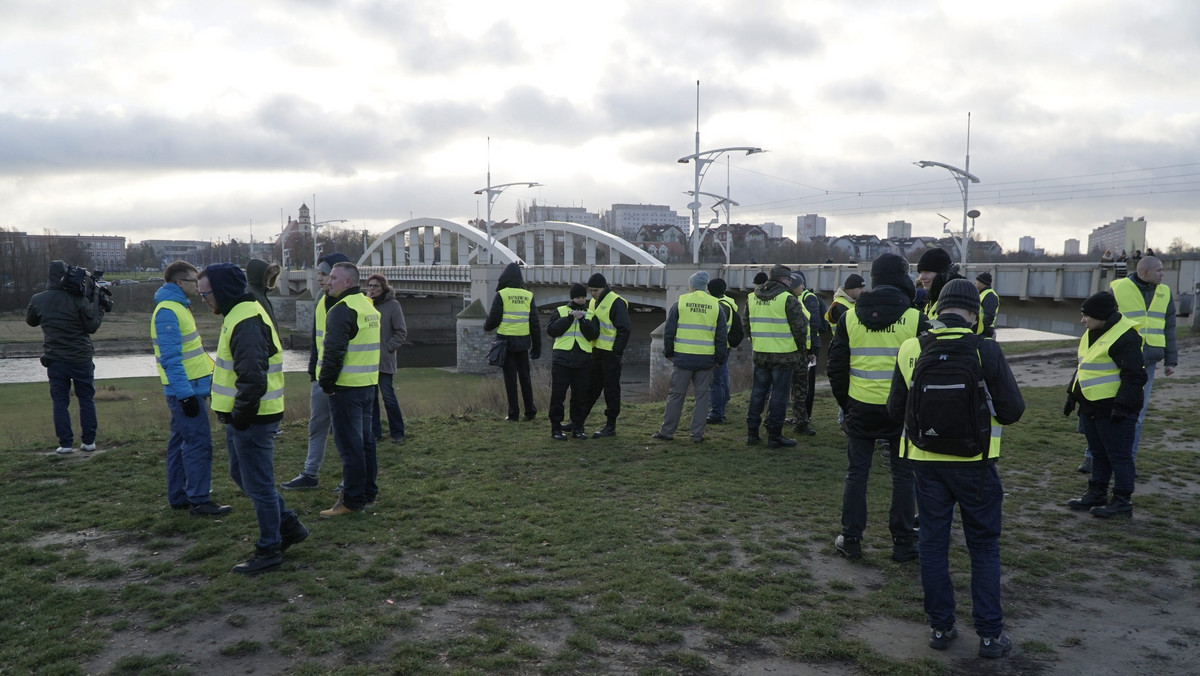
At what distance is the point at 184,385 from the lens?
5.82 metres

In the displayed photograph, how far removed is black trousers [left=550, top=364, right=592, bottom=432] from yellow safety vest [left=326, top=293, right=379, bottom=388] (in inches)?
121

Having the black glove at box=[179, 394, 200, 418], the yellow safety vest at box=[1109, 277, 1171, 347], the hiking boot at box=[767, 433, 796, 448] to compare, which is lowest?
the hiking boot at box=[767, 433, 796, 448]

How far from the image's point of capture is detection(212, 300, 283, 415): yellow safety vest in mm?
4777

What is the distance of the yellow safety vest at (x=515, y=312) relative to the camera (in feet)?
31.2

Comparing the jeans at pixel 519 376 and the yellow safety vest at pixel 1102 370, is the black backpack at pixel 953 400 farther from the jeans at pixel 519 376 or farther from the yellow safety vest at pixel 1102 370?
the jeans at pixel 519 376

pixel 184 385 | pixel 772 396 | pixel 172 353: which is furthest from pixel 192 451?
pixel 772 396

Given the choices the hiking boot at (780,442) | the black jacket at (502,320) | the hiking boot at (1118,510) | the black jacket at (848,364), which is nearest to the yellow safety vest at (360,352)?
the black jacket at (848,364)

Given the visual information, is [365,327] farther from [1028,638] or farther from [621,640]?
[1028,638]

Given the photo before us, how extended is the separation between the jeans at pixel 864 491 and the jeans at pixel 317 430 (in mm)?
4284

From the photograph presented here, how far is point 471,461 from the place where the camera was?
7.80m

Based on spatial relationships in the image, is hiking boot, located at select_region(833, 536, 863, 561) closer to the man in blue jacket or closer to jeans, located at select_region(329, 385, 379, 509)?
jeans, located at select_region(329, 385, 379, 509)

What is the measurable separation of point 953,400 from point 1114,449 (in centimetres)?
318

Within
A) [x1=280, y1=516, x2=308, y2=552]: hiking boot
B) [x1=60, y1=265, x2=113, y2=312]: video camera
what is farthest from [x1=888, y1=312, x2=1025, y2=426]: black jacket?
[x1=60, y1=265, x2=113, y2=312]: video camera

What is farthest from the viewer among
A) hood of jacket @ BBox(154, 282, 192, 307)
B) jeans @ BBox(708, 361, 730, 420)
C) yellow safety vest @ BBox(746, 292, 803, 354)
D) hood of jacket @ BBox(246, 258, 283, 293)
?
jeans @ BBox(708, 361, 730, 420)
